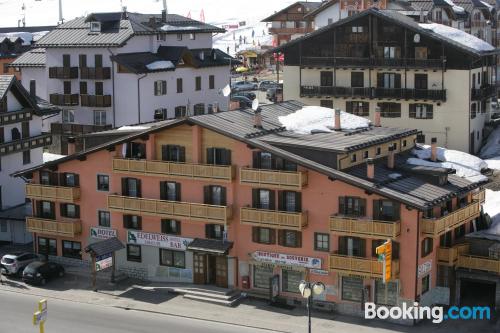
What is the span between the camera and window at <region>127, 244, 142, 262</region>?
208 ft

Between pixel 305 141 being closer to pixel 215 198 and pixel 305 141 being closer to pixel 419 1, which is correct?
pixel 215 198

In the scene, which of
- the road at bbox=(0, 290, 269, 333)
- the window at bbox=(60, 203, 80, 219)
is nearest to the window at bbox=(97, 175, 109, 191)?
the window at bbox=(60, 203, 80, 219)

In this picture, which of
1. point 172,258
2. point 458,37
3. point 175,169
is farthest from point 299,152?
point 458,37

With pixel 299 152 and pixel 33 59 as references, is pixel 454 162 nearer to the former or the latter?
pixel 299 152

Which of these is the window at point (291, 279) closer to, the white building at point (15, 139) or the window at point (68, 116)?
the white building at point (15, 139)

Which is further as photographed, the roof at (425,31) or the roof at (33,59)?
the roof at (33,59)

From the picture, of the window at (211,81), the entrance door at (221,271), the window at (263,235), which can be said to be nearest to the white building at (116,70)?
the window at (211,81)

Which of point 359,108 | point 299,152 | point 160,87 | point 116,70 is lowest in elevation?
point 299,152

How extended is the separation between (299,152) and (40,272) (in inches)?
720

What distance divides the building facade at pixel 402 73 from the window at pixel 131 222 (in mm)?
31639

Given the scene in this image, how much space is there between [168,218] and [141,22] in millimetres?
38332

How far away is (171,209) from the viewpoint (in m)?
61.0

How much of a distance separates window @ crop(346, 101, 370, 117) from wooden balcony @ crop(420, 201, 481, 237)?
96.7 feet

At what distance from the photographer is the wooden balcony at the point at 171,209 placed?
59438 millimetres
